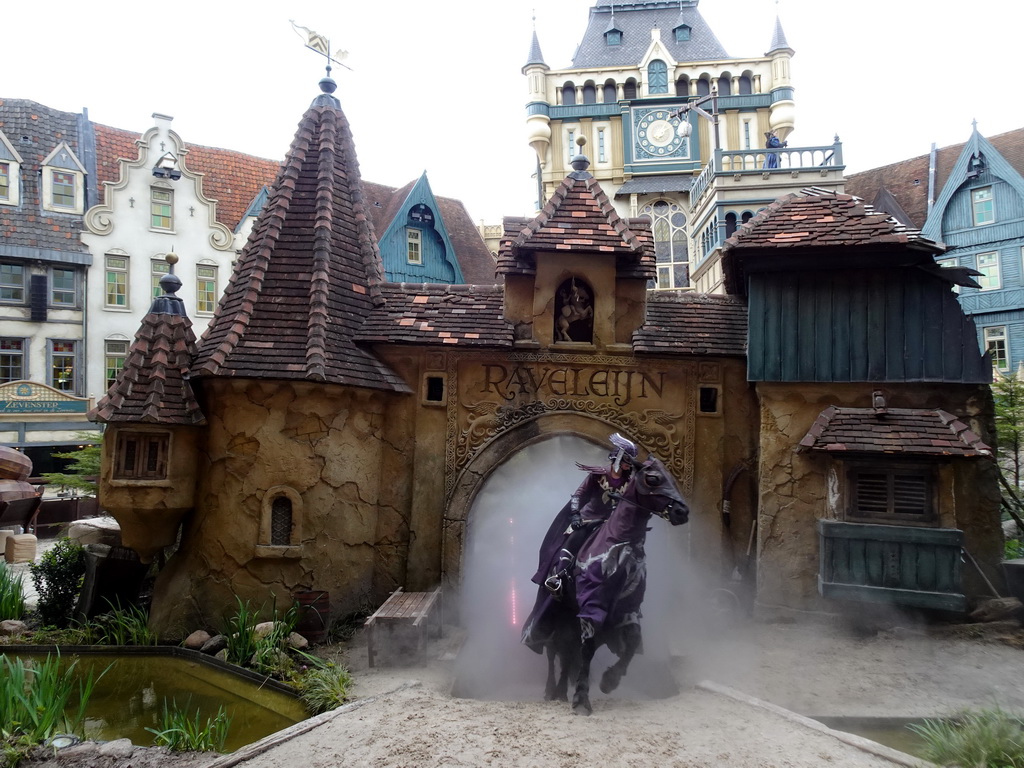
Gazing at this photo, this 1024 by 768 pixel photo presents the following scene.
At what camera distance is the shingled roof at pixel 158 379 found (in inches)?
358

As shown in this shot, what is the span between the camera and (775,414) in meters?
9.77

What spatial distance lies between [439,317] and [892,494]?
6542 mm

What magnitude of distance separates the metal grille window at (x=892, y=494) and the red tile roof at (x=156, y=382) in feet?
28.4

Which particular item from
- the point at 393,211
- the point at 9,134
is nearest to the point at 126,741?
the point at 393,211

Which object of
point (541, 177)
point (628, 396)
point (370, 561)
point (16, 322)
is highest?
point (541, 177)

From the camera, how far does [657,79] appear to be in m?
31.7

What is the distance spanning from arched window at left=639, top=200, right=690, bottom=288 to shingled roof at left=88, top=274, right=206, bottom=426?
21039 millimetres

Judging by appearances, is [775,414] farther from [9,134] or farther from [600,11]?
[600,11]

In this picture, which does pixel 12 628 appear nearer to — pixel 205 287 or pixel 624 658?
pixel 624 658

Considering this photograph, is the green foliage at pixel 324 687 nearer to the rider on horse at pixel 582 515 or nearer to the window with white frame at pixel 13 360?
the rider on horse at pixel 582 515

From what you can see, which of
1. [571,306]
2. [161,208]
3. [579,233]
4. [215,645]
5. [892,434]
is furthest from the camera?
[161,208]

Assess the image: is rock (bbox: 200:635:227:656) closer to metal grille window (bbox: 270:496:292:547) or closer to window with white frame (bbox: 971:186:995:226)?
metal grille window (bbox: 270:496:292:547)

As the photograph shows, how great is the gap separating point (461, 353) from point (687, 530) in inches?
160

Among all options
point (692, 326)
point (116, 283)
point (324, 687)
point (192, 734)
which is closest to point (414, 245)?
point (116, 283)
